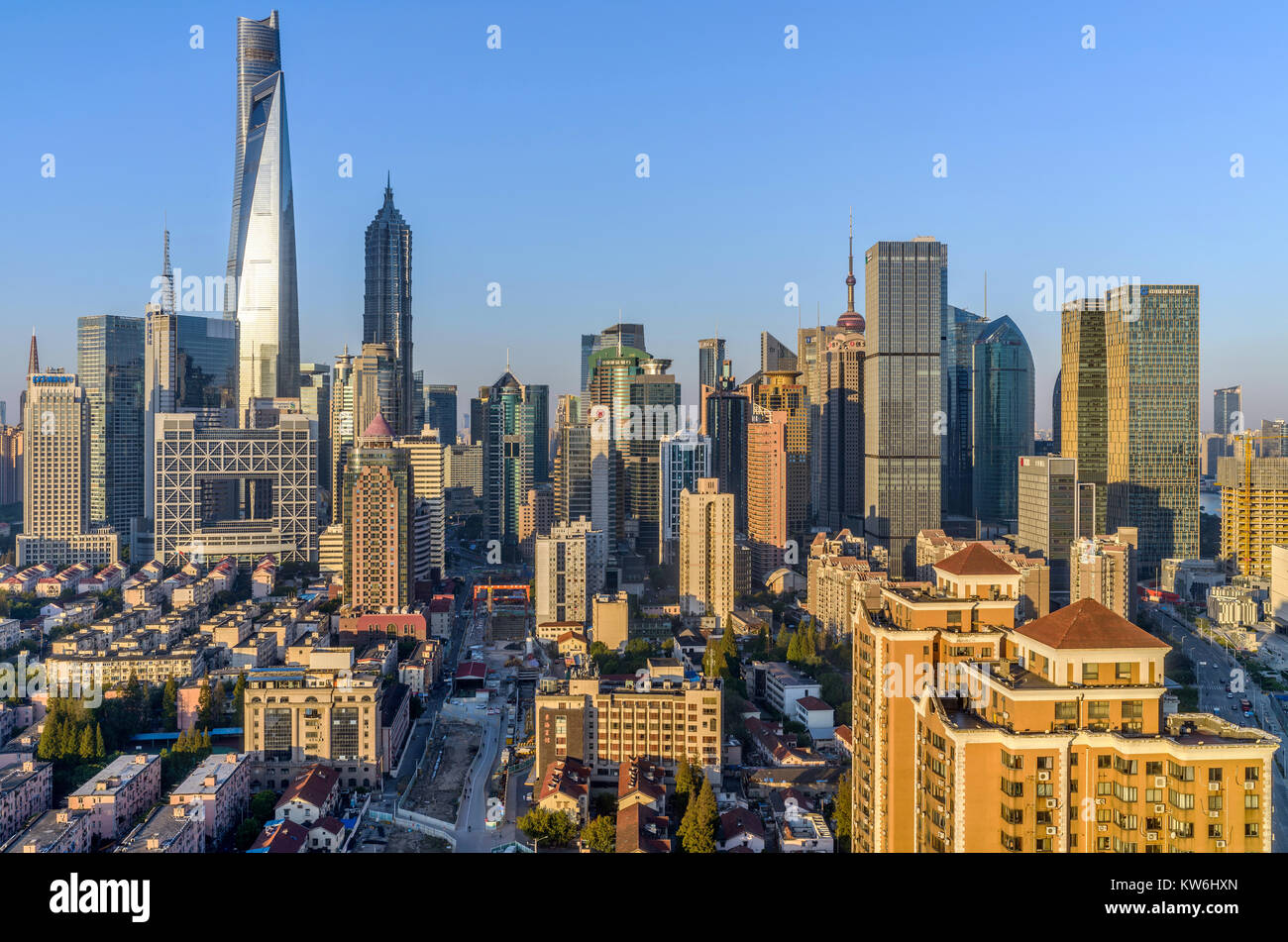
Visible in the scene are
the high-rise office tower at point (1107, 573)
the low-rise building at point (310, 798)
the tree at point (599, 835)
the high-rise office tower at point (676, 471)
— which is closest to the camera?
the tree at point (599, 835)

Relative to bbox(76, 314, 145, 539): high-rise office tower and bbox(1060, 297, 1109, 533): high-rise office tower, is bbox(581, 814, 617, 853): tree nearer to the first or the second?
bbox(1060, 297, 1109, 533): high-rise office tower

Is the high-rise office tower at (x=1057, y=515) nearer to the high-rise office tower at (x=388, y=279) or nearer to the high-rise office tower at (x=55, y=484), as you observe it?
the high-rise office tower at (x=55, y=484)

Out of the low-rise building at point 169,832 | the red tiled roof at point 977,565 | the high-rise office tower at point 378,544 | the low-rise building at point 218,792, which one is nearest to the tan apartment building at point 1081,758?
the red tiled roof at point 977,565

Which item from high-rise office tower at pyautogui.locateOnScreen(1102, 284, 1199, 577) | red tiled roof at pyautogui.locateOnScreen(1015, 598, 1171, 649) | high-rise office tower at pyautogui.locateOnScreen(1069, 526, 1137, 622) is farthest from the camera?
high-rise office tower at pyautogui.locateOnScreen(1102, 284, 1199, 577)

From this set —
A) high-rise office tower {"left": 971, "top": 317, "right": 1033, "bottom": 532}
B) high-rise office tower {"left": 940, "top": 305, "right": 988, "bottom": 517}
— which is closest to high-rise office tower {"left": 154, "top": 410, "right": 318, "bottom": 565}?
high-rise office tower {"left": 940, "top": 305, "right": 988, "bottom": 517}

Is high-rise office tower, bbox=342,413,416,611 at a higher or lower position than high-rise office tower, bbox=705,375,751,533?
lower

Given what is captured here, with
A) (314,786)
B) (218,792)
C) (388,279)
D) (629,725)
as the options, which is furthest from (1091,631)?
(388,279)
